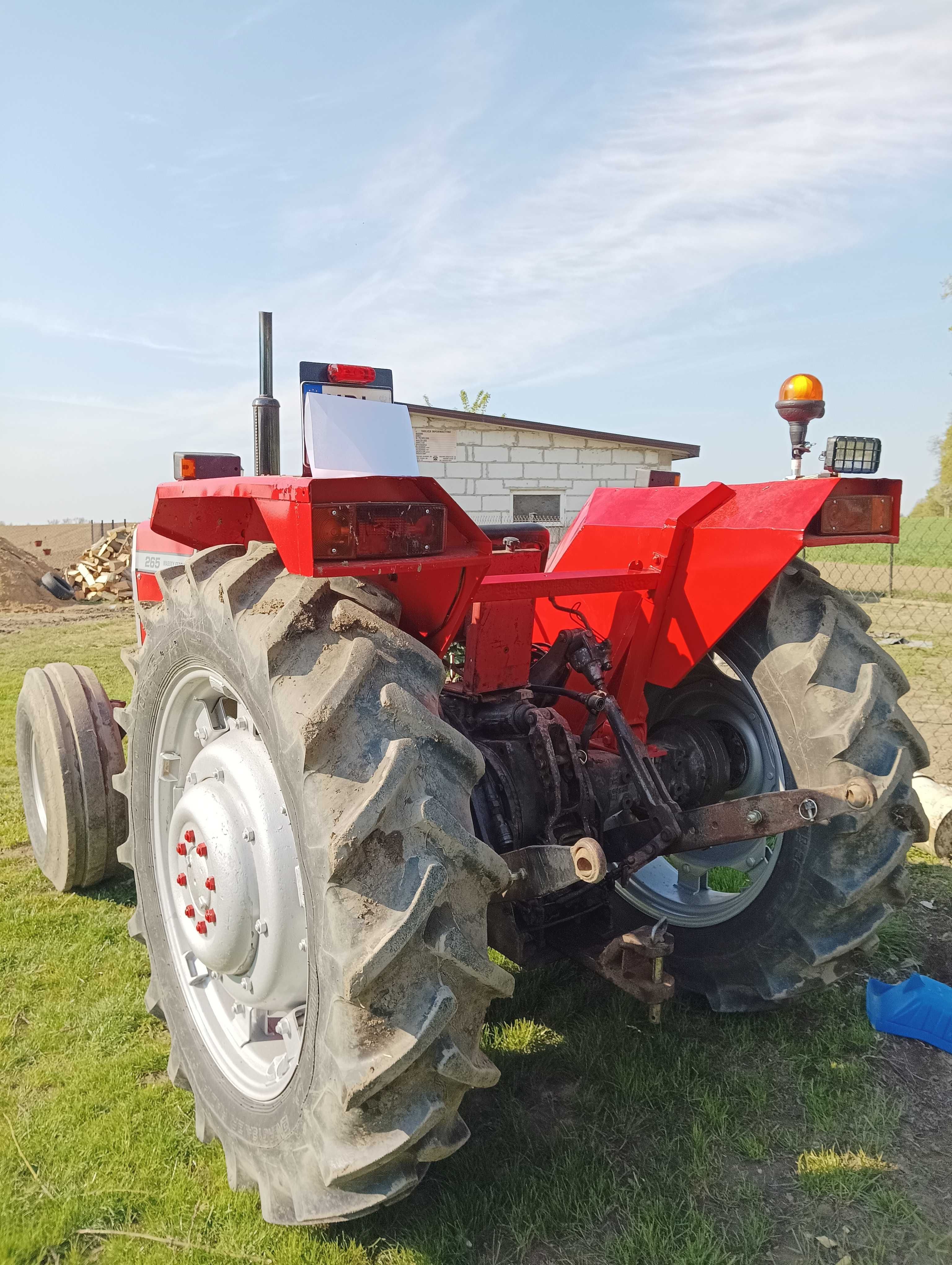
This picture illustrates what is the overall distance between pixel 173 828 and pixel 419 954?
1020 mm

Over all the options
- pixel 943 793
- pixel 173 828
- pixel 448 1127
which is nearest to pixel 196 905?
pixel 173 828

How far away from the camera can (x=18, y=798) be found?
5426mm

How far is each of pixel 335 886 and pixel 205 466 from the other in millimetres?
1841

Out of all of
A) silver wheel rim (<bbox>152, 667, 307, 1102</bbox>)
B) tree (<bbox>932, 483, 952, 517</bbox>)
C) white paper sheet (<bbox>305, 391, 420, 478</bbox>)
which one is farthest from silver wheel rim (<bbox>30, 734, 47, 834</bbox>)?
tree (<bbox>932, 483, 952, 517</bbox>)

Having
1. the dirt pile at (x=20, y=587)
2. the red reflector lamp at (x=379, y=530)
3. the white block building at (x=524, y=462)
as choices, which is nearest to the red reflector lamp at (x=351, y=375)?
the red reflector lamp at (x=379, y=530)

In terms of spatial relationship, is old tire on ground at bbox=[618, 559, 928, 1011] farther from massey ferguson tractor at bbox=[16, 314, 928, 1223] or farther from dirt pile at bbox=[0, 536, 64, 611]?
dirt pile at bbox=[0, 536, 64, 611]

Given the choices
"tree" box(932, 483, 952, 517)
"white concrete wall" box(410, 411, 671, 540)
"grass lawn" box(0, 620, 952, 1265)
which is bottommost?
"grass lawn" box(0, 620, 952, 1265)

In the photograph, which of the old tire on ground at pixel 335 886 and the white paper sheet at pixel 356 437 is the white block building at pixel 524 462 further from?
the old tire on ground at pixel 335 886

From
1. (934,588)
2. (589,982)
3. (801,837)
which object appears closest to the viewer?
(801,837)

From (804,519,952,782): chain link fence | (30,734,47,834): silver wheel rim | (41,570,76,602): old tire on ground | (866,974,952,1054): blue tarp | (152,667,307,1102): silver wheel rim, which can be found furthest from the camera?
(41,570,76,602): old tire on ground

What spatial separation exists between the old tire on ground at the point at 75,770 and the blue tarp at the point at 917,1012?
2955 mm

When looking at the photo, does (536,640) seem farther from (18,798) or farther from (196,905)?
(18,798)

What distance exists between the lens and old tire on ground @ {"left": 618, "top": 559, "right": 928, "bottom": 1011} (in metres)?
2.41

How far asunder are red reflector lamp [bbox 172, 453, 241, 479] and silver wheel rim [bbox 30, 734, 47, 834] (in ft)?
5.73
